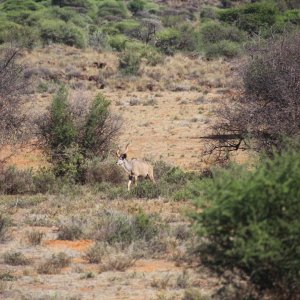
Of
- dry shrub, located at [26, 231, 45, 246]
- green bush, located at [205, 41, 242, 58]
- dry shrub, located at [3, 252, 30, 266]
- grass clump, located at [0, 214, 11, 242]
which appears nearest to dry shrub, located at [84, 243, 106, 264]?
dry shrub, located at [3, 252, 30, 266]

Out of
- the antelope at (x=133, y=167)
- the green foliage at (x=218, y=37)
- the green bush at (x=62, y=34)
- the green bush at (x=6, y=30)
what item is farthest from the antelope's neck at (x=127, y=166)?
the green bush at (x=62, y=34)

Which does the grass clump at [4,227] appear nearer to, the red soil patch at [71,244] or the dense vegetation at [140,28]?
the red soil patch at [71,244]

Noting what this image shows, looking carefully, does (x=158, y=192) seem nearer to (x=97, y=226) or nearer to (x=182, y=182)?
(x=182, y=182)

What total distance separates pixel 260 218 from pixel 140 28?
54.2 m

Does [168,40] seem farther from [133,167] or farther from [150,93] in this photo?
[133,167]

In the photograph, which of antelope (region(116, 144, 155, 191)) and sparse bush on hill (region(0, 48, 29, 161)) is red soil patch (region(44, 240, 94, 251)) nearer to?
antelope (region(116, 144, 155, 191))

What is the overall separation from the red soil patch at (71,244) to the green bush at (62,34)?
3965cm

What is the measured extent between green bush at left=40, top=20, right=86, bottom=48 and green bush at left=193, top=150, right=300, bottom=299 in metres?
44.9

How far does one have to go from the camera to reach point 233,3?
278ft

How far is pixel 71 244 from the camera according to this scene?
11281 millimetres

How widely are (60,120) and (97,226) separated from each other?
5563 millimetres

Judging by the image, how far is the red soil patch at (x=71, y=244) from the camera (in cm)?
1107

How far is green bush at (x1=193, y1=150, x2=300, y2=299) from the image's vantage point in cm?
577

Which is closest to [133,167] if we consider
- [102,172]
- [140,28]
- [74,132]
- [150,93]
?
[102,172]
